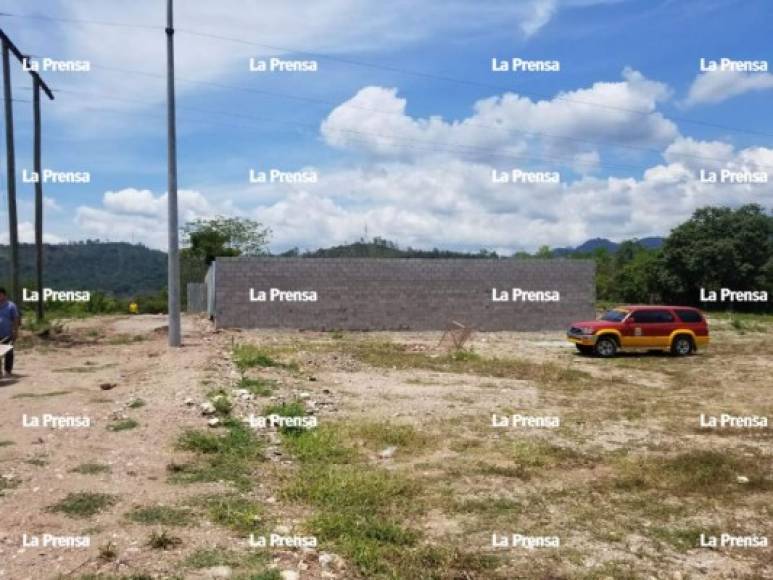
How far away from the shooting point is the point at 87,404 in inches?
447

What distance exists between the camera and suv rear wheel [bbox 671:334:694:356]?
21.5 meters

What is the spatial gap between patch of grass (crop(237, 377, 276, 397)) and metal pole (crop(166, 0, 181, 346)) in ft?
21.7

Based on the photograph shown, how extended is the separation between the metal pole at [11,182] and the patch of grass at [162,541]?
22.6 meters

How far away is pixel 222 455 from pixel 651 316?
16.3 m

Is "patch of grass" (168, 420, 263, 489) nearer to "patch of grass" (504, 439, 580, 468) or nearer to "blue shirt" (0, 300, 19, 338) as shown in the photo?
"patch of grass" (504, 439, 580, 468)

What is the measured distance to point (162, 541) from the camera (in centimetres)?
557

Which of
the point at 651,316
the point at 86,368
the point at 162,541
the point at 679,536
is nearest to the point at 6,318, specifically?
the point at 86,368

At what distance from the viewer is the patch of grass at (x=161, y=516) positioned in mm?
6117

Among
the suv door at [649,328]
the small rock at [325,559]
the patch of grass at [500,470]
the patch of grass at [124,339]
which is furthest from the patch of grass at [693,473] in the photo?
the patch of grass at [124,339]

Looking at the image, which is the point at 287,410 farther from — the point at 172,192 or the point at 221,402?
the point at 172,192

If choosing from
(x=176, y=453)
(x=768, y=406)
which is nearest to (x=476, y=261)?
(x=768, y=406)

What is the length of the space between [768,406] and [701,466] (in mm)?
5344

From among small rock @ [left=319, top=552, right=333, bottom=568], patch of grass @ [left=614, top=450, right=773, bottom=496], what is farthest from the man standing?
patch of grass @ [left=614, top=450, right=773, bottom=496]

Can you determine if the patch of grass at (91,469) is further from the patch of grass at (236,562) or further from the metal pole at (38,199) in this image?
the metal pole at (38,199)
